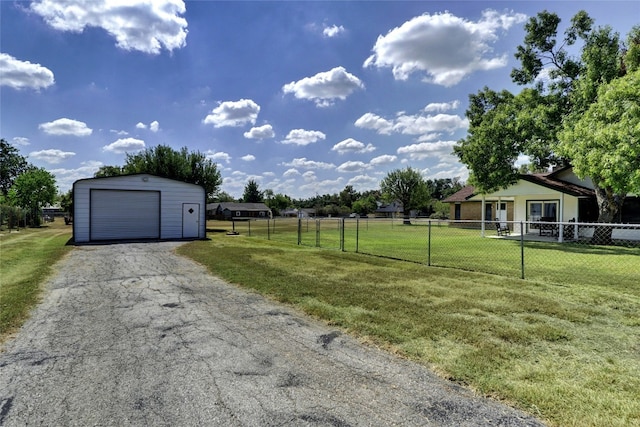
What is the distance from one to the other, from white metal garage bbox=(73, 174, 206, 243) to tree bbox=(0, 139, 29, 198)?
54.9m

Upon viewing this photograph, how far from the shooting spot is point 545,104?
18.4 m

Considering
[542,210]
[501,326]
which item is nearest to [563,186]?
[542,210]

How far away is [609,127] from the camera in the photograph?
40.6 feet

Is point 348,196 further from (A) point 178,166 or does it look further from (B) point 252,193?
(A) point 178,166

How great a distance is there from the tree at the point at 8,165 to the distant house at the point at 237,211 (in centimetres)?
3334

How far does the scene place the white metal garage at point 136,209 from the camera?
18.0m

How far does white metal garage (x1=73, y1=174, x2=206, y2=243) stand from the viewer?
17969 mm

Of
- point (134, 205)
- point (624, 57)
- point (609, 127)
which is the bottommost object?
point (134, 205)

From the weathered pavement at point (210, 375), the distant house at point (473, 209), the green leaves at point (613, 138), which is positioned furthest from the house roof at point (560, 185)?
the weathered pavement at point (210, 375)

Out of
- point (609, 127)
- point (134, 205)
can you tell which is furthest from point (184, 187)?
point (609, 127)

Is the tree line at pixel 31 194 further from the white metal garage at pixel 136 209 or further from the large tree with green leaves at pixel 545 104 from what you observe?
the large tree with green leaves at pixel 545 104

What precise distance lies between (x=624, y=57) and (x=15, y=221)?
139 ft

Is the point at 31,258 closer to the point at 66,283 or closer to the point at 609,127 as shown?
the point at 66,283

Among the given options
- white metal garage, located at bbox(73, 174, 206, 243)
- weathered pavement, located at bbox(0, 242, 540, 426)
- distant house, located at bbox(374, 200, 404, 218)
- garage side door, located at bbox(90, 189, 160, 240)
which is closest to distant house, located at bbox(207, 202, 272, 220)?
distant house, located at bbox(374, 200, 404, 218)
